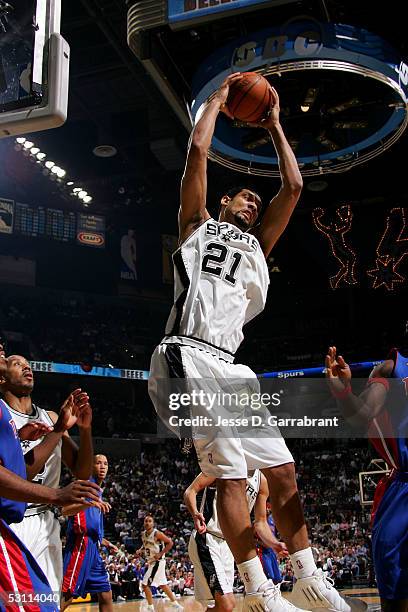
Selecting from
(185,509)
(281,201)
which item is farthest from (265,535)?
(185,509)

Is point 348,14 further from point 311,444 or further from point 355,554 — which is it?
point 311,444

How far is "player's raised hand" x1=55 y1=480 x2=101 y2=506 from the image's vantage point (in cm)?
227

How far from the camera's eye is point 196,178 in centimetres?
349

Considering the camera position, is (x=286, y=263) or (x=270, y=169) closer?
(x=270, y=169)

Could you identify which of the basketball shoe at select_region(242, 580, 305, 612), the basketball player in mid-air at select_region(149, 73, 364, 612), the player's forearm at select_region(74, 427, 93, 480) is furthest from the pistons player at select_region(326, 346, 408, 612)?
the player's forearm at select_region(74, 427, 93, 480)

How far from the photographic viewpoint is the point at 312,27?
25.5 ft

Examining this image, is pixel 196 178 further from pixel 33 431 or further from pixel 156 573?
pixel 156 573

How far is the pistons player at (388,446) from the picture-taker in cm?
329

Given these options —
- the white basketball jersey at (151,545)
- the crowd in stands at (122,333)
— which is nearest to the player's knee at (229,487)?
the white basketball jersey at (151,545)

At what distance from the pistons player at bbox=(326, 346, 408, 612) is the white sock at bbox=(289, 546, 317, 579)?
0.65m

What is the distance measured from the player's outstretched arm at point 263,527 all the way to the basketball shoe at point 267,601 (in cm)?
92

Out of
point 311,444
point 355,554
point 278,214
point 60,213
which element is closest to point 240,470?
point 278,214

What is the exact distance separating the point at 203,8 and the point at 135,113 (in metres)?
8.62

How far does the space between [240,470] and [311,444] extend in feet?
71.7
